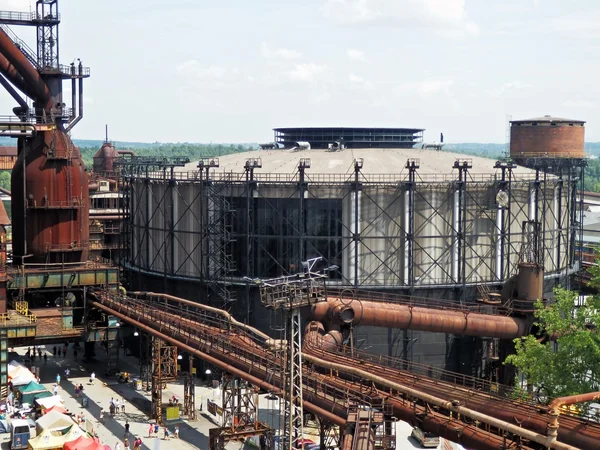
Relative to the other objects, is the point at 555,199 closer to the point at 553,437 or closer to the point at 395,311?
the point at 395,311

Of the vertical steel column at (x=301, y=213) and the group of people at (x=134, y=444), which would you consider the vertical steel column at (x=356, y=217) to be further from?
the group of people at (x=134, y=444)

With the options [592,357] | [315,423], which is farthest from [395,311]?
[592,357]

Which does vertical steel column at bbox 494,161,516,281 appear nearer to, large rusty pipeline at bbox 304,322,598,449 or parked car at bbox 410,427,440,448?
parked car at bbox 410,427,440,448

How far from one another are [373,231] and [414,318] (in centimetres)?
1096

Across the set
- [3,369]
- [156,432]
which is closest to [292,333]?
[156,432]

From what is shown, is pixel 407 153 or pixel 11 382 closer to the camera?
pixel 11 382

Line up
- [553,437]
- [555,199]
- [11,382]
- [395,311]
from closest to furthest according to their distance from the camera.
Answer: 1. [553,437]
2. [395,311]
3. [11,382]
4. [555,199]

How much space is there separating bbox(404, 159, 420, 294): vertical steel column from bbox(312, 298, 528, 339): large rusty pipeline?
7.76 metres

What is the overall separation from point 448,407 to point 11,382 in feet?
111

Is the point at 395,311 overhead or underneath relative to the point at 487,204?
underneath

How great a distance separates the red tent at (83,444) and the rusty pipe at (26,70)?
30.4 m

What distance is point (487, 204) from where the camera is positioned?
64.2m

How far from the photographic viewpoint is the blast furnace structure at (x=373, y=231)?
62.5 m

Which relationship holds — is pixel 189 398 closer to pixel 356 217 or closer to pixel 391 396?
pixel 356 217
